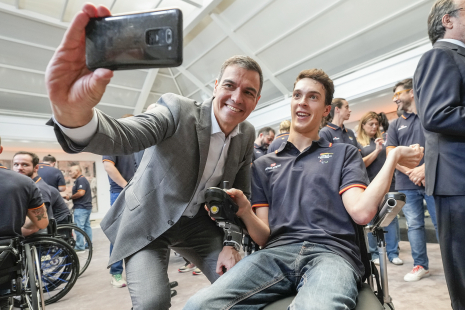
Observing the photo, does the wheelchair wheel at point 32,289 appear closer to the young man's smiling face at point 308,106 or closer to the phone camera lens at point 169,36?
the young man's smiling face at point 308,106

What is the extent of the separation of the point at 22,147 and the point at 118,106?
391cm

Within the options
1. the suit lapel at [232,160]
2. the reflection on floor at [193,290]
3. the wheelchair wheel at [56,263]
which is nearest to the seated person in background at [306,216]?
the suit lapel at [232,160]

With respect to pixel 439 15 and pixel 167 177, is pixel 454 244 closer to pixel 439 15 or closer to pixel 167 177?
pixel 439 15

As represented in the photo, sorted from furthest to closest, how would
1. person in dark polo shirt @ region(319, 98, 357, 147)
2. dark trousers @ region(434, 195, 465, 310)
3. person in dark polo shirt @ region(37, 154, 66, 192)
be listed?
person in dark polo shirt @ region(37, 154, 66, 192)
person in dark polo shirt @ region(319, 98, 357, 147)
dark trousers @ region(434, 195, 465, 310)

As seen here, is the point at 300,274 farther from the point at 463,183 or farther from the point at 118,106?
the point at 118,106

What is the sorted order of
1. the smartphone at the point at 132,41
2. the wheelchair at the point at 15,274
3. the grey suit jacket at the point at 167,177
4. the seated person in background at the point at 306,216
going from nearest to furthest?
the smartphone at the point at 132,41
the seated person in background at the point at 306,216
the grey suit jacket at the point at 167,177
the wheelchair at the point at 15,274

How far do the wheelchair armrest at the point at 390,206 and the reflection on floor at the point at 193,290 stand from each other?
Result: 56.5 inches

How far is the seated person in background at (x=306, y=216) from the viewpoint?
104cm

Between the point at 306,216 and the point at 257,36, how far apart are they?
7.83 metres

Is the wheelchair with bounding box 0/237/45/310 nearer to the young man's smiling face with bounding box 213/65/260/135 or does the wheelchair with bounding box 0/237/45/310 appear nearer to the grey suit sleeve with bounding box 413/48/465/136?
the young man's smiling face with bounding box 213/65/260/135

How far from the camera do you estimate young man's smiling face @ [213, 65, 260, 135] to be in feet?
4.75

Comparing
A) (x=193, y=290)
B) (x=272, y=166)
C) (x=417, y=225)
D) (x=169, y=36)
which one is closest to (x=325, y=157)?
(x=272, y=166)

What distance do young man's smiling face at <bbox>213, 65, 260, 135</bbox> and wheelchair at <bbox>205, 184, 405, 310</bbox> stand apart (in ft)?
1.26

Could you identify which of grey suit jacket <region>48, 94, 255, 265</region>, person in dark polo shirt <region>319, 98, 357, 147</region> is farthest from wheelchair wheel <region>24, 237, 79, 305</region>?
person in dark polo shirt <region>319, 98, 357, 147</region>
